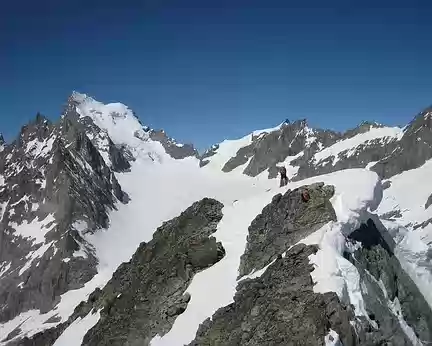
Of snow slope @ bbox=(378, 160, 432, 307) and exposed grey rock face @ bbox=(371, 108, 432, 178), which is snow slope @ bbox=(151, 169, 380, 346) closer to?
snow slope @ bbox=(378, 160, 432, 307)

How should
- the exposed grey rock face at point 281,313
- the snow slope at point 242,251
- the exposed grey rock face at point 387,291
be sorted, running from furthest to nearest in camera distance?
1. the exposed grey rock face at point 387,291
2. the snow slope at point 242,251
3. the exposed grey rock face at point 281,313

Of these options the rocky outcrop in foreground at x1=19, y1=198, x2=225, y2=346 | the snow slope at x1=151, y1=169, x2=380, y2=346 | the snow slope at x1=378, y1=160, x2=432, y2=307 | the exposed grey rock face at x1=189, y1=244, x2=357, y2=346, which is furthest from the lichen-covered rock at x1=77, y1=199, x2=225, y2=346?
the snow slope at x1=378, y1=160, x2=432, y2=307

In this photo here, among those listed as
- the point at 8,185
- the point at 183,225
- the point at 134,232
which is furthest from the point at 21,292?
the point at 183,225

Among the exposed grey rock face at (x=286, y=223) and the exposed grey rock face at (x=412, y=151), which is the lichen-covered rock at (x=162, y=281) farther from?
the exposed grey rock face at (x=412, y=151)

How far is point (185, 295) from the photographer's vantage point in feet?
107

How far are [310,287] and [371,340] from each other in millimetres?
3409

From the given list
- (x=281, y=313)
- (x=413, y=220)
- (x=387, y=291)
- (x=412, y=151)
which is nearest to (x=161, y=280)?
(x=281, y=313)

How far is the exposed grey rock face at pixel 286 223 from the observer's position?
2962 centimetres

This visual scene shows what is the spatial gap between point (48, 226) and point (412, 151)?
395ft

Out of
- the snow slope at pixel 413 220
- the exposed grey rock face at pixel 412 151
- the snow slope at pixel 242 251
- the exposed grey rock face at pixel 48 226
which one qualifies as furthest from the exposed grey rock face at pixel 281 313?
the exposed grey rock face at pixel 412 151

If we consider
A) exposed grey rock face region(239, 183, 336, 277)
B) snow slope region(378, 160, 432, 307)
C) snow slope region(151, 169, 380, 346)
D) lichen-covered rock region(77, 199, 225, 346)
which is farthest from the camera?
lichen-covered rock region(77, 199, 225, 346)

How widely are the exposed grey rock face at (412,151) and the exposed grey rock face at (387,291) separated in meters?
151

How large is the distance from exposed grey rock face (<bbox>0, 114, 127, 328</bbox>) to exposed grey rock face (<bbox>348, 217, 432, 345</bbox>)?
354ft

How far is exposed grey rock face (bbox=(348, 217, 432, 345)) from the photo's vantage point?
24828mm
